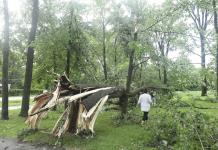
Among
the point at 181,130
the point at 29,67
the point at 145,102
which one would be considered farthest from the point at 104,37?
the point at 181,130

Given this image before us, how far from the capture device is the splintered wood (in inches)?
591

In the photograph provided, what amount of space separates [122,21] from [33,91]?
31.8 metres

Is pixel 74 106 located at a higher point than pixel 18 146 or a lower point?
higher

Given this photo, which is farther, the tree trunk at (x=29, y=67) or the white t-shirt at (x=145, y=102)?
the tree trunk at (x=29, y=67)

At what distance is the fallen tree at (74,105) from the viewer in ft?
49.3

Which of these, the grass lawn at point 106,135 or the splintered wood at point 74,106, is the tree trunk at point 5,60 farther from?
the splintered wood at point 74,106

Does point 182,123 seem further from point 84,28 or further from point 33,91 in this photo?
point 33,91

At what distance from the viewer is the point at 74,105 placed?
1566cm

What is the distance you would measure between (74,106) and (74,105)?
0.15 ft

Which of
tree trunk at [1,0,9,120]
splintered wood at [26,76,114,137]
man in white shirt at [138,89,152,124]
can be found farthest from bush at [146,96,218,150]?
tree trunk at [1,0,9,120]

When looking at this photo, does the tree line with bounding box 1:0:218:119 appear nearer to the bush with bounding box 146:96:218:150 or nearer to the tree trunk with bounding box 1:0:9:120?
the tree trunk with bounding box 1:0:9:120

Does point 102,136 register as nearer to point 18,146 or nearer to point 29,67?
point 18,146

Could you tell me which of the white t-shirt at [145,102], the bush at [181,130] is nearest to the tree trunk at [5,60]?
the white t-shirt at [145,102]

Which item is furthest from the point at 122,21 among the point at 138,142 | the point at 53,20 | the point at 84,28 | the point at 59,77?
the point at 138,142
